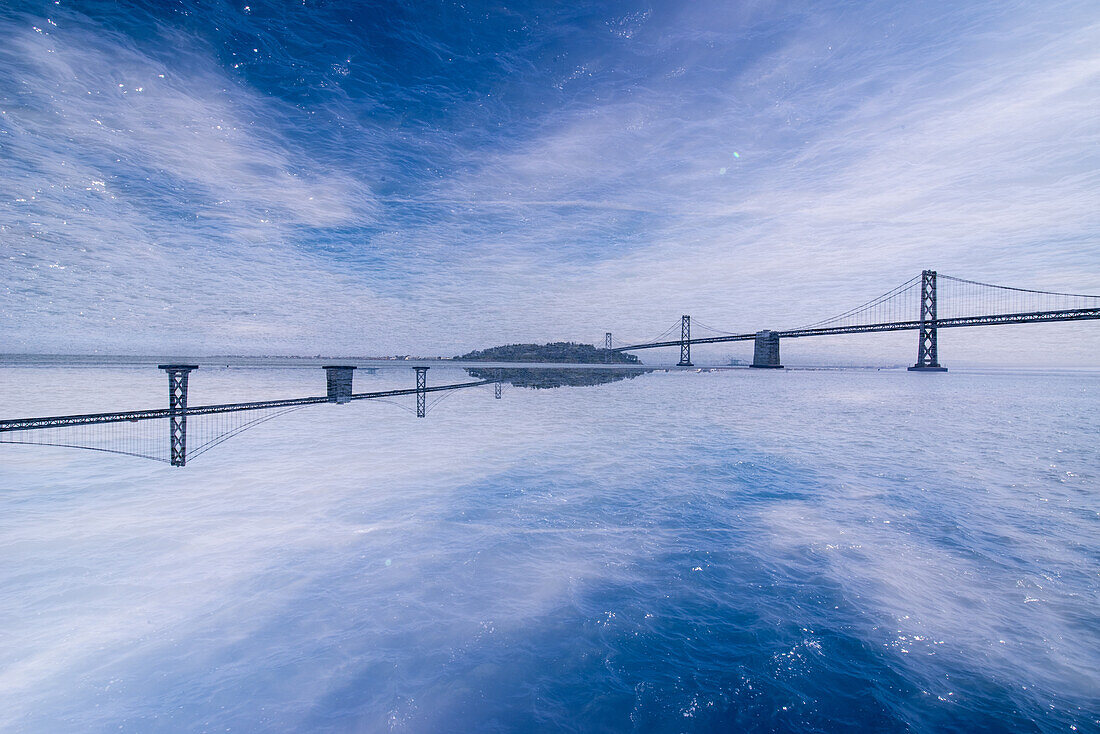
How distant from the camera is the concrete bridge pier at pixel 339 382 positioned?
27.1 meters

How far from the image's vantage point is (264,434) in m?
33.4

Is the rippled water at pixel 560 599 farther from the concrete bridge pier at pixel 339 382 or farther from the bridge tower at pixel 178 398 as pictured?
the concrete bridge pier at pixel 339 382

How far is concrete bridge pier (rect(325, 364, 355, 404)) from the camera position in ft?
89.0

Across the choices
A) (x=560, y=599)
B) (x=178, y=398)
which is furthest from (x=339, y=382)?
(x=560, y=599)

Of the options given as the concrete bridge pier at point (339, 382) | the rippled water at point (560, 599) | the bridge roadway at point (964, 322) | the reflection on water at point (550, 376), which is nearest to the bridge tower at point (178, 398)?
the rippled water at point (560, 599)

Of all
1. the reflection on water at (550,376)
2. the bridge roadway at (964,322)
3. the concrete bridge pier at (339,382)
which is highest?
the bridge roadway at (964,322)

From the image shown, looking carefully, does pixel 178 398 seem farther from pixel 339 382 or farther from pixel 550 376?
pixel 550 376

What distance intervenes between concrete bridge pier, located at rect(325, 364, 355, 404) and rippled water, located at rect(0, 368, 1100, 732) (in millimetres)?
7381

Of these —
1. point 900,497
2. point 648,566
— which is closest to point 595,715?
point 648,566

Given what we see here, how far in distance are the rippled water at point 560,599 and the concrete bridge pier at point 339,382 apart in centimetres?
738

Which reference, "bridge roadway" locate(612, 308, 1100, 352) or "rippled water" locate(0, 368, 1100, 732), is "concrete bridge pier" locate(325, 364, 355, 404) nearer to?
"rippled water" locate(0, 368, 1100, 732)

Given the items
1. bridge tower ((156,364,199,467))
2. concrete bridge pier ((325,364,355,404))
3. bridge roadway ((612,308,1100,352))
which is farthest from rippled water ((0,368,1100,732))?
bridge roadway ((612,308,1100,352))

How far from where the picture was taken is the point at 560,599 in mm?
9812

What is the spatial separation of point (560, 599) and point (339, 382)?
24.7 m
